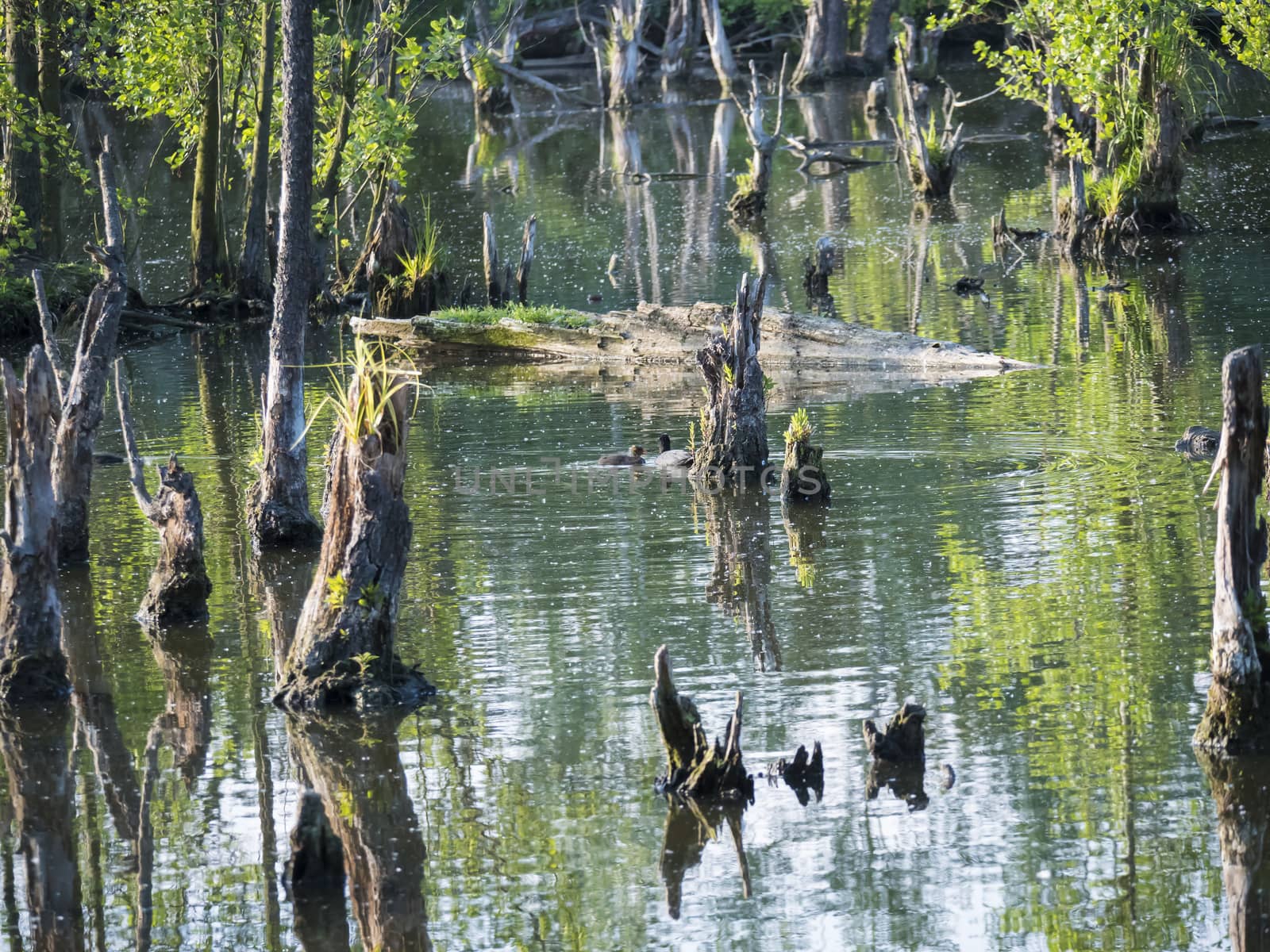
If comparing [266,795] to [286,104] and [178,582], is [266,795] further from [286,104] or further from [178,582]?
[286,104]

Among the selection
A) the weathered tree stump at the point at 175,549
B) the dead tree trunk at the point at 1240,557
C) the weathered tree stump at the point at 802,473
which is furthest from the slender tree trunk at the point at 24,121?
the dead tree trunk at the point at 1240,557

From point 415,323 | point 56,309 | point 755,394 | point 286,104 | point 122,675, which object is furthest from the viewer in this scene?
point 56,309

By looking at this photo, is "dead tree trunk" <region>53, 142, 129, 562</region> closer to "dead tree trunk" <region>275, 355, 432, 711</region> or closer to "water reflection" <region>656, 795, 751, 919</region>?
"dead tree trunk" <region>275, 355, 432, 711</region>

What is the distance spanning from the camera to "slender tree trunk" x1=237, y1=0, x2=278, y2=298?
21531mm

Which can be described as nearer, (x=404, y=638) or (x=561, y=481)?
(x=404, y=638)

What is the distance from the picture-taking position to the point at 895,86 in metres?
52.2

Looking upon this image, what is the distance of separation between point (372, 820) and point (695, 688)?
2.16 metres

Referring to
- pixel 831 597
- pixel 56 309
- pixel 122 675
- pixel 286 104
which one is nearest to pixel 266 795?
pixel 122 675

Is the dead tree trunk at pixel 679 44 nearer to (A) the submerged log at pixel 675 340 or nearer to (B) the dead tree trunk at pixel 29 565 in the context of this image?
(A) the submerged log at pixel 675 340

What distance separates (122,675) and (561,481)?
5367 millimetres

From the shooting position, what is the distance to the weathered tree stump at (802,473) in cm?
1381

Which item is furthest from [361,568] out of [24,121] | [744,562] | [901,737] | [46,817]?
[24,121]

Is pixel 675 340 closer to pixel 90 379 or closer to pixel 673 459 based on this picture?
pixel 673 459

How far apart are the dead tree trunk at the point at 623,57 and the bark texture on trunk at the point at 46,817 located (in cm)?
4327
